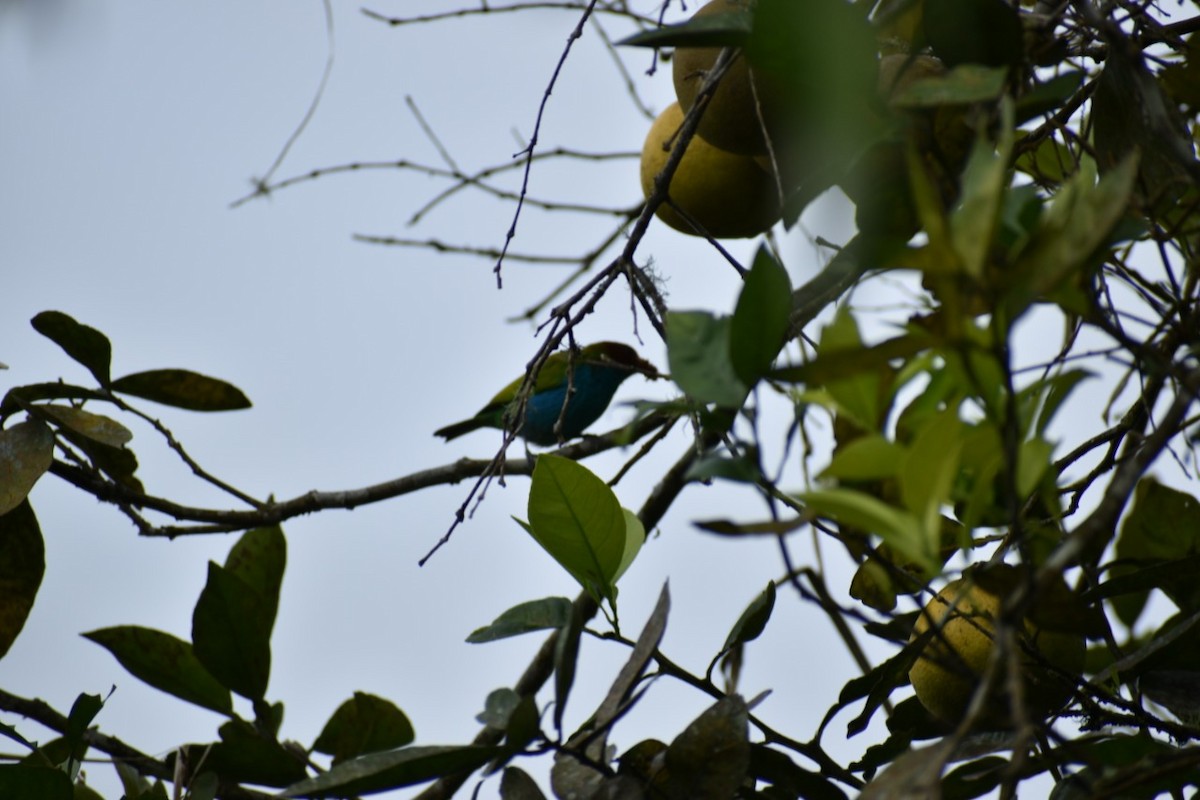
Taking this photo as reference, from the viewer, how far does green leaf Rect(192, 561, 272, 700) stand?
1.63 metres

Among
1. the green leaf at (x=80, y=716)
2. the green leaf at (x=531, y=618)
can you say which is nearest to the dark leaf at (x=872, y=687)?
the green leaf at (x=531, y=618)

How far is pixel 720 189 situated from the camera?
5.83 ft

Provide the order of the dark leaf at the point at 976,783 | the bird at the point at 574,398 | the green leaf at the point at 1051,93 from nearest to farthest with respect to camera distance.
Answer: the green leaf at the point at 1051,93
the dark leaf at the point at 976,783
the bird at the point at 574,398

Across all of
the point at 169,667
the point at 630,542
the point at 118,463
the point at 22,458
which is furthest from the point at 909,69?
the point at 118,463

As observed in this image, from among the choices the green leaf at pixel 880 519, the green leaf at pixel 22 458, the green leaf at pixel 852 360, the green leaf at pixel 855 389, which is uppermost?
the green leaf at pixel 22 458

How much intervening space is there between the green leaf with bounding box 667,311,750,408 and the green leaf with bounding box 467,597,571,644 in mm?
492

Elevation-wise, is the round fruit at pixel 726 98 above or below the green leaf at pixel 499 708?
above

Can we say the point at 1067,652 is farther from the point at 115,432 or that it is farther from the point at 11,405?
the point at 11,405

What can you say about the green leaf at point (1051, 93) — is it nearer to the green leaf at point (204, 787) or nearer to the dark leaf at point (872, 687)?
the dark leaf at point (872, 687)

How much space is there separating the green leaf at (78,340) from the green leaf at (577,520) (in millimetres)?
1029

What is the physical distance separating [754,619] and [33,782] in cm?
91

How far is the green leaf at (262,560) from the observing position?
6.06ft

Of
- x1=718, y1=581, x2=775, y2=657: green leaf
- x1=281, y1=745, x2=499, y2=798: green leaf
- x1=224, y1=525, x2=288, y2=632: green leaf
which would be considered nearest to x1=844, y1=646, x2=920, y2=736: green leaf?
x1=718, y1=581, x2=775, y2=657: green leaf

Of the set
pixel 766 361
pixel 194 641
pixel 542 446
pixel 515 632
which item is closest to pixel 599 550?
pixel 515 632
